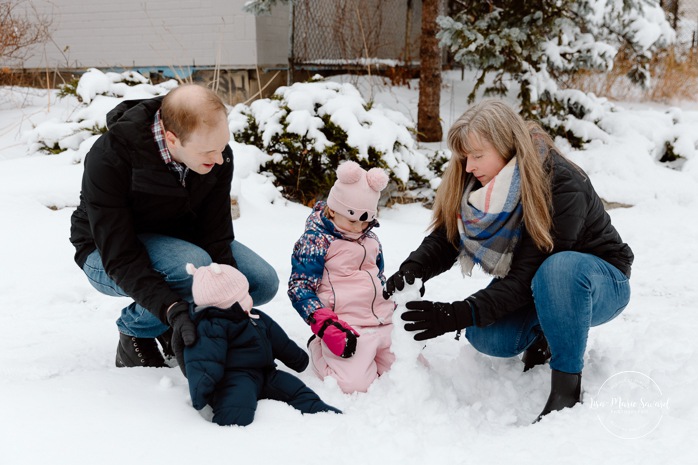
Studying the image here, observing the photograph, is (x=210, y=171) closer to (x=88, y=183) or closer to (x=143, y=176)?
(x=143, y=176)

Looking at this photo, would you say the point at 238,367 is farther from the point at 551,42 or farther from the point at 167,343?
the point at 551,42

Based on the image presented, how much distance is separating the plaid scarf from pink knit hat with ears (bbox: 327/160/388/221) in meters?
0.44

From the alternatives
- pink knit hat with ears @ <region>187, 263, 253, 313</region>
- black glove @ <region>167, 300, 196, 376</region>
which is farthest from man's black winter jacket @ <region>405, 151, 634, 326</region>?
black glove @ <region>167, 300, 196, 376</region>

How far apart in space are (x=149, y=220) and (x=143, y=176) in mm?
266

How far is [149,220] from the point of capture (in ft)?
7.74

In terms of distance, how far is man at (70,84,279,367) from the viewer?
2066mm

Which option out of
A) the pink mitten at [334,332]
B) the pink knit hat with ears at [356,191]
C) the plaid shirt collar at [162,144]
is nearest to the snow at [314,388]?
the pink mitten at [334,332]

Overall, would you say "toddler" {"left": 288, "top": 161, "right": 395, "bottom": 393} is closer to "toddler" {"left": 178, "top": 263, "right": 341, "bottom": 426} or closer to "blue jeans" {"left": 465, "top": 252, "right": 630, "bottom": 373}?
"toddler" {"left": 178, "top": 263, "right": 341, "bottom": 426}

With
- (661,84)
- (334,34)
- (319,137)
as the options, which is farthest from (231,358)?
(661,84)

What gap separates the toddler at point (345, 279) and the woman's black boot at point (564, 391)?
0.70 metres

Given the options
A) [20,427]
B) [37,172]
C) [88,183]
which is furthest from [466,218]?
[37,172]

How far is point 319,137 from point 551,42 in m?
3.39

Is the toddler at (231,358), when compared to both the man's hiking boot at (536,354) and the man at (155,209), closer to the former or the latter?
the man at (155,209)

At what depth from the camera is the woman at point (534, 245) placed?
2.18 m
